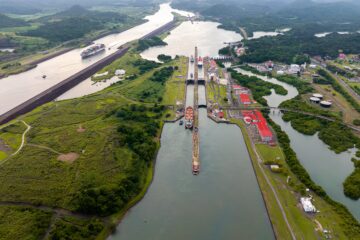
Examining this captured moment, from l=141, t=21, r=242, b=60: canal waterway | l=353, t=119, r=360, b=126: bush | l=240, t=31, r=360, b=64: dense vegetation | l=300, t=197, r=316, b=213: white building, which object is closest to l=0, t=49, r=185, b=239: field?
l=300, t=197, r=316, b=213: white building

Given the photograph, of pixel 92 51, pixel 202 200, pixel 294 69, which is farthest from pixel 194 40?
pixel 202 200

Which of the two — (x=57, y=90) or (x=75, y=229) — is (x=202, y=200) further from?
(x=57, y=90)

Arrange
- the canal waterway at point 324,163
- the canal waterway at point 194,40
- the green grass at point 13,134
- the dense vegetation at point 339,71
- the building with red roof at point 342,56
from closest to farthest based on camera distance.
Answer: the canal waterway at point 324,163
the green grass at point 13,134
the dense vegetation at point 339,71
the building with red roof at point 342,56
the canal waterway at point 194,40

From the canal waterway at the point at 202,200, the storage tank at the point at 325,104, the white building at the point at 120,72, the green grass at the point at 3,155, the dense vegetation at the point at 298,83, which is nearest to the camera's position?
the canal waterway at the point at 202,200

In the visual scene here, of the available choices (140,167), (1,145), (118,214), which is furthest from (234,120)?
(1,145)

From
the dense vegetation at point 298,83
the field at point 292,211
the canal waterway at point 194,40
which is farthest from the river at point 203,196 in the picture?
the canal waterway at point 194,40

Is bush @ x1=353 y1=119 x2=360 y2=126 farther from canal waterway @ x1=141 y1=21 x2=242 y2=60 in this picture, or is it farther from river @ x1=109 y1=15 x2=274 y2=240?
canal waterway @ x1=141 y1=21 x2=242 y2=60

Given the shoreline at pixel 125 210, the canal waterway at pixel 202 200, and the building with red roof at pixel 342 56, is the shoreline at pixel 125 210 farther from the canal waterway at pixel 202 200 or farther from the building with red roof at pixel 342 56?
the building with red roof at pixel 342 56
